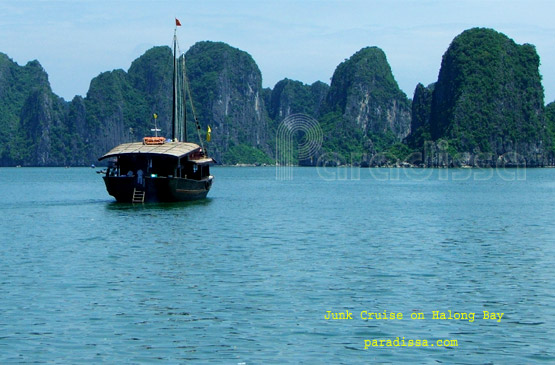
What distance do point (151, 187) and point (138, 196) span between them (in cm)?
148

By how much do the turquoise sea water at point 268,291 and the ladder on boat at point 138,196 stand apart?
1071 centimetres

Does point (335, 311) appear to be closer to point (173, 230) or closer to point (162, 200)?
point (173, 230)

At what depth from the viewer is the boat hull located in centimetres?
4994

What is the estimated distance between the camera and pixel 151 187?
1971 inches

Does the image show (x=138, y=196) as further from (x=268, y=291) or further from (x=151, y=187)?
(x=268, y=291)

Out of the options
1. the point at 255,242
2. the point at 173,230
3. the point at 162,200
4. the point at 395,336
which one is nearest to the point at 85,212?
the point at 162,200

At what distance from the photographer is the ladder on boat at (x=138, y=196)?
50.7 meters

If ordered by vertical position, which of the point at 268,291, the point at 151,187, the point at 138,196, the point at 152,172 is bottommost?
the point at 268,291

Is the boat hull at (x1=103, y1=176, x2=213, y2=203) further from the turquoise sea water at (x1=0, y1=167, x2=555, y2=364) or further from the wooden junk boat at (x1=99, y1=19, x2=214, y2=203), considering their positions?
the turquoise sea water at (x1=0, y1=167, x2=555, y2=364)

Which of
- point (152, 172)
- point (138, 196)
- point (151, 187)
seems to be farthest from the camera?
point (152, 172)

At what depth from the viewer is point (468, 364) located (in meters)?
14.0

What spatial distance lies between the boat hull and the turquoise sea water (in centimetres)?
1006

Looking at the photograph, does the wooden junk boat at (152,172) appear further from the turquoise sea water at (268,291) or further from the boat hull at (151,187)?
the turquoise sea water at (268,291)

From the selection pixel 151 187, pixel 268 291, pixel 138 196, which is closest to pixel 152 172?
pixel 151 187
